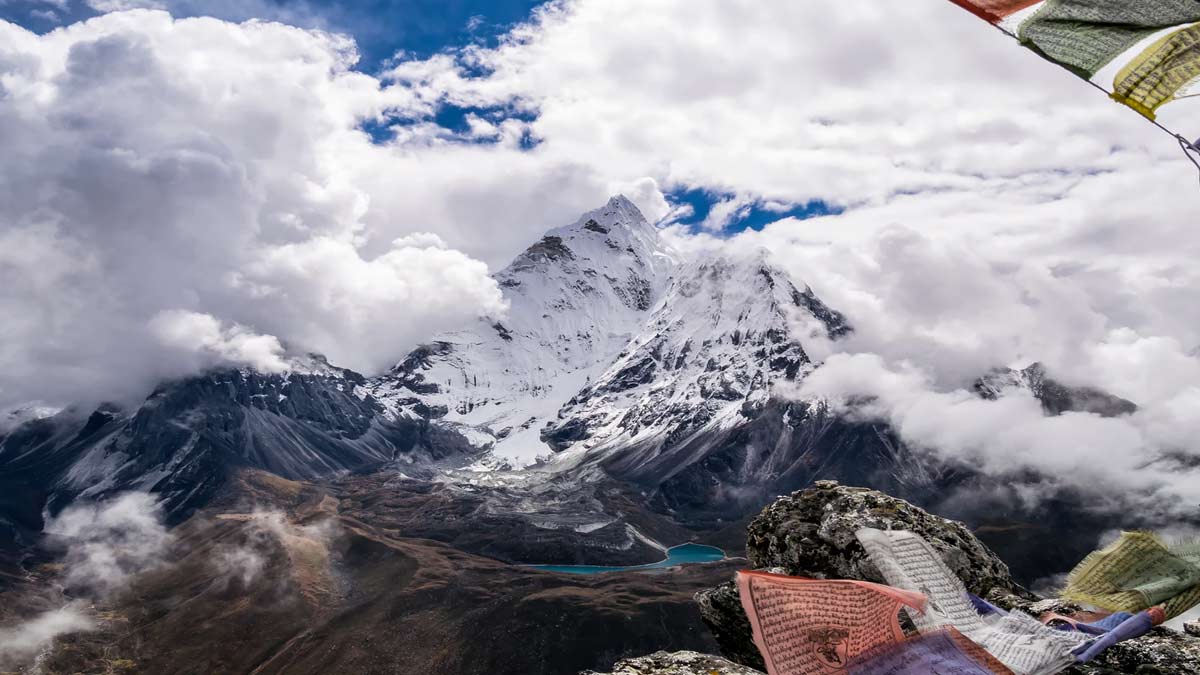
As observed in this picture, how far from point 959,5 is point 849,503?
601cm

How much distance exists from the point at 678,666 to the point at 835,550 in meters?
2.99

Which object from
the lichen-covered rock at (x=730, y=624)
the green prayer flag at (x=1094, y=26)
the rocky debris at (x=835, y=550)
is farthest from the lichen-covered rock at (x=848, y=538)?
the green prayer flag at (x=1094, y=26)

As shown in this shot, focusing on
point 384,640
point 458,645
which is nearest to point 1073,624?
point 458,645

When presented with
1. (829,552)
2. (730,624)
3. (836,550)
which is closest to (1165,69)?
(836,550)

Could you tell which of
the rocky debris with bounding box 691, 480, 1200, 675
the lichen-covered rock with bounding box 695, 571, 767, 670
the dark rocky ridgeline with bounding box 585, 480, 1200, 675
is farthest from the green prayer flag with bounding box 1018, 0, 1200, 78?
the lichen-covered rock with bounding box 695, 571, 767, 670

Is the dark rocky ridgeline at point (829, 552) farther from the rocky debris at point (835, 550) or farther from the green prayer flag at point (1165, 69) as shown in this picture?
the green prayer flag at point (1165, 69)

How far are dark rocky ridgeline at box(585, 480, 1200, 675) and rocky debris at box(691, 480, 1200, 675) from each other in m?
0.01

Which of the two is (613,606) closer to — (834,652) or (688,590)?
(688,590)

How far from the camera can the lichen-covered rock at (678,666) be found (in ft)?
22.6

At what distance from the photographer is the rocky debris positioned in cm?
885

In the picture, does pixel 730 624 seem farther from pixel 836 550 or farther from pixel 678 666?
pixel 678 666

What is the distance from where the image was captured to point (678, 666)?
277 inches

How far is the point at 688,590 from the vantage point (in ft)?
596

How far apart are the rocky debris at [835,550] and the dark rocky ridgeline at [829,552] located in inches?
0.5
